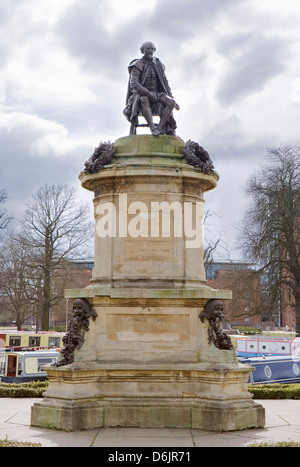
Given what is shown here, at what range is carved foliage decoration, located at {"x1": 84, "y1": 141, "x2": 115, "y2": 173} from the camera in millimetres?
12375

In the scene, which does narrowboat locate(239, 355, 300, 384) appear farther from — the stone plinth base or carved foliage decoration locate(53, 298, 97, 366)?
carved foliage decoration locate(53, 298, 97, 366)

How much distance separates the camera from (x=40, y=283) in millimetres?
44562

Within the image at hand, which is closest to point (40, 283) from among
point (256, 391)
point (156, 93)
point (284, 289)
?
point (284, 289)

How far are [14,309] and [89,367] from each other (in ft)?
138

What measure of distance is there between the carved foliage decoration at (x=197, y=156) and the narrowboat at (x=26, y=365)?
12.8 meters

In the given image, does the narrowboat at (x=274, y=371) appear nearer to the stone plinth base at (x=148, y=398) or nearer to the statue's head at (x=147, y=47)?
the stone plinth base at (x=148, y=398)

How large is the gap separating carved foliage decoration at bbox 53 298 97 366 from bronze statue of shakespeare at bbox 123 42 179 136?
4327 mm

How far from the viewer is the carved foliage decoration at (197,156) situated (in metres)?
12.4

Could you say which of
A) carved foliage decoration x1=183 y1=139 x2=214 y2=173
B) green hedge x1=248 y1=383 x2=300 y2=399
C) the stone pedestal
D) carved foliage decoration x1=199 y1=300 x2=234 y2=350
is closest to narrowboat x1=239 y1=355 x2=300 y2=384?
green hedge x1=248 y1=383 x2=300 y2=399

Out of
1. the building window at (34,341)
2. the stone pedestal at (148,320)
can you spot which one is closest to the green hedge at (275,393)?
the stone pedestal at (148,320)

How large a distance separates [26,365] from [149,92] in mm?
13220

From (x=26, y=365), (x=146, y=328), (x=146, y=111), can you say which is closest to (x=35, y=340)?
(x=26, y=365)

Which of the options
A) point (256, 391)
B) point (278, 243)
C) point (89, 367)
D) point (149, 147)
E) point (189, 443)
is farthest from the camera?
point (278, 243)

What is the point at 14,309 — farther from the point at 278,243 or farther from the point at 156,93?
the point at 156,93
